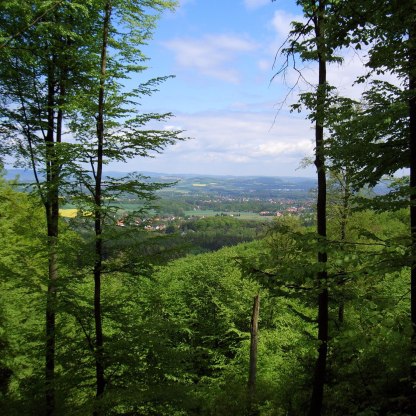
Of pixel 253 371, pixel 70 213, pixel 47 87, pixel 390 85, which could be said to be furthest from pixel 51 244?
pixel 253 371

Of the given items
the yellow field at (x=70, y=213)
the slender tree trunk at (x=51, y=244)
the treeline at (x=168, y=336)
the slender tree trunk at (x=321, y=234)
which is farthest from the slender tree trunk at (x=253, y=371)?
the yellow field at (x=70, y=213)

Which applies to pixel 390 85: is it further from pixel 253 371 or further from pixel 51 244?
pixel 253 371

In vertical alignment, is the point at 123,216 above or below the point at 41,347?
above

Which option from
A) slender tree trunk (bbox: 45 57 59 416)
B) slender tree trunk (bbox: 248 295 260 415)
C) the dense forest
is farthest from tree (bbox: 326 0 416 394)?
slender tree trunk (bbox: 248 295 260 415)

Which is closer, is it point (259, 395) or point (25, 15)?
point (25, 15)

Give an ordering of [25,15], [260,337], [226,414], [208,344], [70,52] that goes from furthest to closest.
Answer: [208,344]
[260,337]
[226,414]
[70,52]
[25,15]

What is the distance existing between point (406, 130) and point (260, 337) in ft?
45.7

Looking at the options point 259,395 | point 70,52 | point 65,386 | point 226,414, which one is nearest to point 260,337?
point 259,395

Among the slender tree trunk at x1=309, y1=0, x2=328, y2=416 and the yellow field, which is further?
the yellow field

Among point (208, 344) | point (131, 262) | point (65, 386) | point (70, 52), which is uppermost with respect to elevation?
point (70, 52)

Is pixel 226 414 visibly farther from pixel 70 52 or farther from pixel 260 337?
pixel 70 52

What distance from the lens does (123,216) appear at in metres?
7.09

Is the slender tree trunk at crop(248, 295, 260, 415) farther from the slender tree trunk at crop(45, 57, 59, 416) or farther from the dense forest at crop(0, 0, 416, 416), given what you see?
the slender tree trunk at crop(45, 57, 59, 416)

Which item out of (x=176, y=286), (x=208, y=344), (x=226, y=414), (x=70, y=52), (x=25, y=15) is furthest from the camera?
(x=176, y=286)
